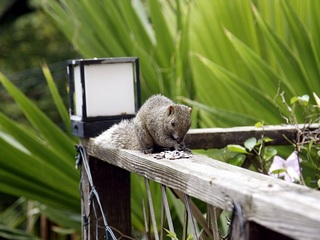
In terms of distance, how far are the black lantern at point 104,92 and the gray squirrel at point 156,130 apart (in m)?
0.27

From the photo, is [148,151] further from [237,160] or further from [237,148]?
[237,160]

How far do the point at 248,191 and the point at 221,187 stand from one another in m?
0.08

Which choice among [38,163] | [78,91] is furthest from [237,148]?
[38,163]

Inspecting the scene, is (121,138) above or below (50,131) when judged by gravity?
above

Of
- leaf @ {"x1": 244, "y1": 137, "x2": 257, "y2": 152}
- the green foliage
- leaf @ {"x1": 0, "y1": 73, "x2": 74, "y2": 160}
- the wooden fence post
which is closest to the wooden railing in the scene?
the wooden fence post

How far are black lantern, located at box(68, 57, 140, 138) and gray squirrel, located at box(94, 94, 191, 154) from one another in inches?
10.6

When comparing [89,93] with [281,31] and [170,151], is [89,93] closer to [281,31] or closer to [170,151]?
[170,151]

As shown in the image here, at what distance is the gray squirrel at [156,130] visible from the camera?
1658 mm

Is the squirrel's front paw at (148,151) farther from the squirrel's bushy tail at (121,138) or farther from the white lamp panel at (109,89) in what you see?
the white lamp panel at (109,89)

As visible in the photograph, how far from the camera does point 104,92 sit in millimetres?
2164

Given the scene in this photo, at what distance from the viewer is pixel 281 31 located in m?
2.86

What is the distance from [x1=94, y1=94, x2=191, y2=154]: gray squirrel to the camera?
1.66 metres

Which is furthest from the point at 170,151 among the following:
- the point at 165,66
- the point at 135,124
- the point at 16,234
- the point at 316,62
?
the point at 16,234

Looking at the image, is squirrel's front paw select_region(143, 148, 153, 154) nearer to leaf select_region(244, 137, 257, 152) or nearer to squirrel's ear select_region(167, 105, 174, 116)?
squirrel's ear select_region(167, 105, 174, 116)
